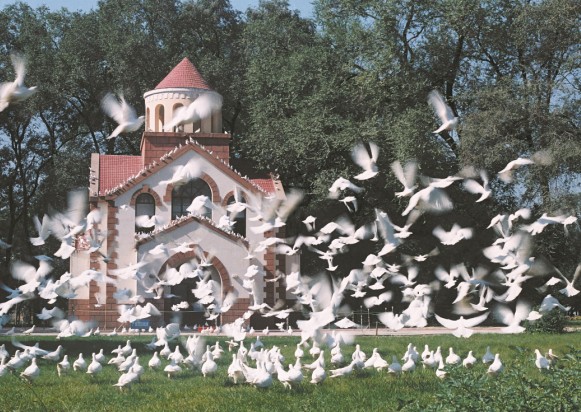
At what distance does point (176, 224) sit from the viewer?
40094 millimetres

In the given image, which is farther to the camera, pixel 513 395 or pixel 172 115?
pixel 172 115

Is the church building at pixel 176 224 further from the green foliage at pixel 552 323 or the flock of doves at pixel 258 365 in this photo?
the flock of doves at pixel 258 365

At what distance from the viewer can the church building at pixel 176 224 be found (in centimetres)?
3988

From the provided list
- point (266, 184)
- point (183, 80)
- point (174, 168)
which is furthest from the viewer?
point (266, 184)

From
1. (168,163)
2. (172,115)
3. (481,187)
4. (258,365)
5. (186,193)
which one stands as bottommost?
(258,365)

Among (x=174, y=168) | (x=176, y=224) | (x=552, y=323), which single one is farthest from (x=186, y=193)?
(x=552, y=323)

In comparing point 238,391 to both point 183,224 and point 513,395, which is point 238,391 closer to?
point 513,395

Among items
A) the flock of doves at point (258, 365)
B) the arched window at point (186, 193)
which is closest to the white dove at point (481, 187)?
the flock of doves at point (258, 365)

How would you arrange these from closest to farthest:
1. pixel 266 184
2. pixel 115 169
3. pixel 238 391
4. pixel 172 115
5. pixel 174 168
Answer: pixel 238 391, pixel 174 168, pixel 172 115, pixel 115 169, pixel 266 184

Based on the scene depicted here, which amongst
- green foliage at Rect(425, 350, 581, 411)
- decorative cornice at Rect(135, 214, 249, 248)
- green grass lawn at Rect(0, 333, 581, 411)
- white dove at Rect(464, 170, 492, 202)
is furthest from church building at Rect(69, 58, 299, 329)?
green foliage at Rect(425, 350, 581, 411)

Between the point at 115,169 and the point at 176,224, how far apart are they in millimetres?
6929

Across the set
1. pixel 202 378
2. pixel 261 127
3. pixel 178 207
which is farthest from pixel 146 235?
pixel 202 378

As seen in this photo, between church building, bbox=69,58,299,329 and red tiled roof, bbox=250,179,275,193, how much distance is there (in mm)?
48

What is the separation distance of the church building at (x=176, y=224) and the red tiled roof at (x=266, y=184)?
48 millimetres
